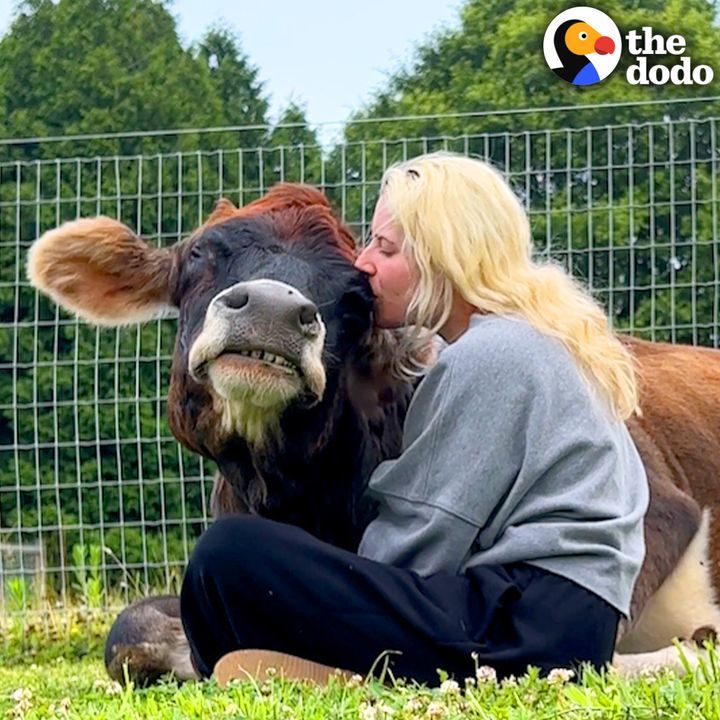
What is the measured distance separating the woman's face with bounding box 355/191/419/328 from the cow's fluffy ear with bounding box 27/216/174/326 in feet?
3.59

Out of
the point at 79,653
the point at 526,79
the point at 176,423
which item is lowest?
the point at 79,653

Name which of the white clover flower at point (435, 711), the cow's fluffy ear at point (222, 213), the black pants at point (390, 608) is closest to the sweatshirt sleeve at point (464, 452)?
the black pants at point (390, 608)

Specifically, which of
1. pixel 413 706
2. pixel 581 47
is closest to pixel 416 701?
pixel 413 706

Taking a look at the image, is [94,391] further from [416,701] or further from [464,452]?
[416,701]

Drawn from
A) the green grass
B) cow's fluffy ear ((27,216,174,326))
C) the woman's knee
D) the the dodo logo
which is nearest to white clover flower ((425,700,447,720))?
the green grass

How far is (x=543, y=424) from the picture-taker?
12.7 feet

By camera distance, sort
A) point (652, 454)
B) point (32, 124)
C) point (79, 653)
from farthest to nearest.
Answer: point (32, 124)
point (79, 653)
point (652, 454)

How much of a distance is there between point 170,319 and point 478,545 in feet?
17.2

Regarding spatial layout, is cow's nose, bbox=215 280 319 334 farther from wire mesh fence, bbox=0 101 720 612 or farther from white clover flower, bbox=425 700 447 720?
wire mesh fence, bbox=0 101 720 612

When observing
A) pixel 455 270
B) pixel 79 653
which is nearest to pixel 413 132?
pixel 79 653

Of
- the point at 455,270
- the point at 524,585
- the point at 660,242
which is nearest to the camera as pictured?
the point at 524,585

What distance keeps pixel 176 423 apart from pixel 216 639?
1.11m

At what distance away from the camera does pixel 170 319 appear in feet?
29.3

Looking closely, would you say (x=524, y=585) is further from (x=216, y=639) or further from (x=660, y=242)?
(x=660, y=242)
